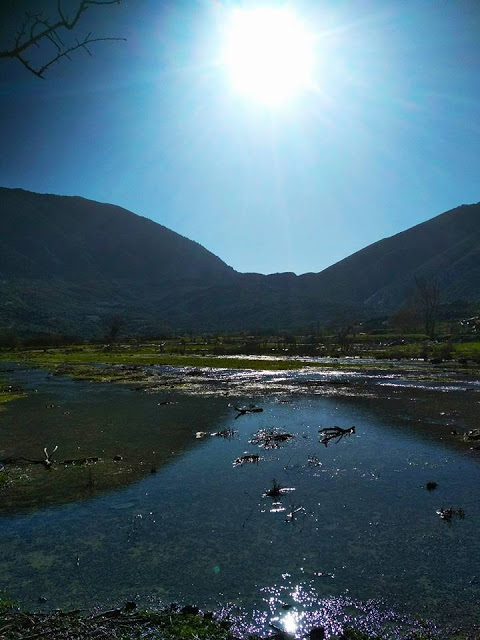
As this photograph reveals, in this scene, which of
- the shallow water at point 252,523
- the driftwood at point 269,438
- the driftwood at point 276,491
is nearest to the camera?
the shallow water at point 252,523

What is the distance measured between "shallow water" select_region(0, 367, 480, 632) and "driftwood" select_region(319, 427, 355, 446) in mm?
485

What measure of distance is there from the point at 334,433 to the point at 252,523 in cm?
1277

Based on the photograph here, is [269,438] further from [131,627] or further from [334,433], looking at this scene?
[131,627]

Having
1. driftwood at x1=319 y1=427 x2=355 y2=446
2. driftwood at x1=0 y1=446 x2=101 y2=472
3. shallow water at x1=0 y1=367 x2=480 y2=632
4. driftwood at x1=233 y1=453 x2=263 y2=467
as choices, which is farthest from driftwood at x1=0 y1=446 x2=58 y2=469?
driftwood at x1=319 y1=427 x2=355 y2=446

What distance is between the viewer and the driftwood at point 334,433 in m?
24.8

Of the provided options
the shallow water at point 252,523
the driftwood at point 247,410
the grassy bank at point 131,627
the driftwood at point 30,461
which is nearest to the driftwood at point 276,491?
the shallow water at point 252,523

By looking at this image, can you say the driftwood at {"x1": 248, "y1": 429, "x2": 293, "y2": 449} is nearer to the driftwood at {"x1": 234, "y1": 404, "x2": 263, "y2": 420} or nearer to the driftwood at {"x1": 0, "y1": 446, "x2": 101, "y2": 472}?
the driftwood at {"x1": 234, "y1": 404, "x2": 263, "y2": 420}

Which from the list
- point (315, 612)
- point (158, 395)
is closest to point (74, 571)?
point (315, 612)

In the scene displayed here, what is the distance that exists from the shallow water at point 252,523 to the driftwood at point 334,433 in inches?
19.1

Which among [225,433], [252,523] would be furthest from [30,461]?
[252,523]

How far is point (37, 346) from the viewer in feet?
490

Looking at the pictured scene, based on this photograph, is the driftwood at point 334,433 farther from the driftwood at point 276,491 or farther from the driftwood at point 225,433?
the driftwood at point 276,491

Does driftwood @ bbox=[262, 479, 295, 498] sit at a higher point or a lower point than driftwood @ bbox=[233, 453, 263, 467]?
higher

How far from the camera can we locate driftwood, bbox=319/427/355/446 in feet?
81.5
